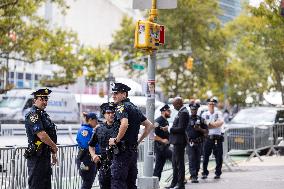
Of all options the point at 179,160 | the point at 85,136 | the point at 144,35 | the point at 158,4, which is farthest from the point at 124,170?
the point at 158,4

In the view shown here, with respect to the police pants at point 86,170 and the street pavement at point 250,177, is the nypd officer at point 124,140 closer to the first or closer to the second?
the police pants at point 86,170

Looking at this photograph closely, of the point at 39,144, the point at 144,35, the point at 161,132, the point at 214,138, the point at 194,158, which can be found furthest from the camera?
the point at 214,138

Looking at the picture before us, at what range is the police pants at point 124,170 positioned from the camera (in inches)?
358

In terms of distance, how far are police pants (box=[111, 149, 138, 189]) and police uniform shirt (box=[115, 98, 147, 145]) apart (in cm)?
18

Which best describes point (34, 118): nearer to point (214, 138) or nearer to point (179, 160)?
point (179, 160)

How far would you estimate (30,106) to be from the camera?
39.9 meters

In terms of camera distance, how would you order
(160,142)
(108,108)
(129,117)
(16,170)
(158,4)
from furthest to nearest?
(160,142)
(158,4)
(16,170)
(108,108)
(129,117)

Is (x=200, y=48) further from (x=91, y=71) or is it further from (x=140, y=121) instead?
(x=140, y=121)

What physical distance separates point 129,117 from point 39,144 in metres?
1.26

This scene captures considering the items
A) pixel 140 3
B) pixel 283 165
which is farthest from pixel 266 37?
pixel 140 3

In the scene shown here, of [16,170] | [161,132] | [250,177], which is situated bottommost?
[250,177]

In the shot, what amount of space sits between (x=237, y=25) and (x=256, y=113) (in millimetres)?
40042

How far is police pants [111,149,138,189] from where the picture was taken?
29.9ft

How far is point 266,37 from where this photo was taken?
32.8m
